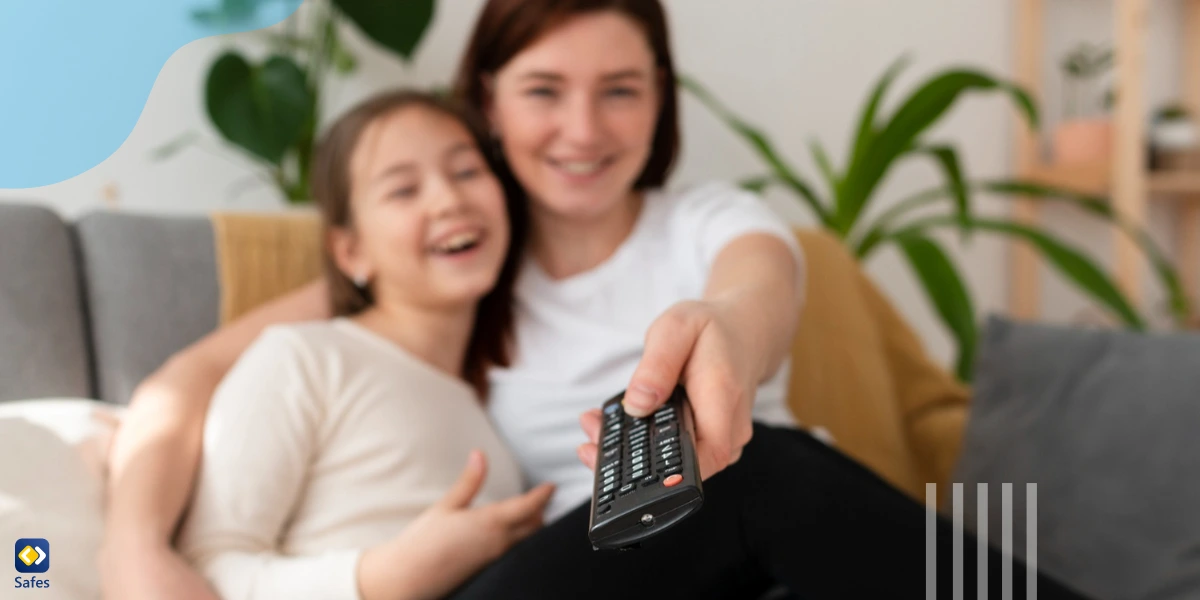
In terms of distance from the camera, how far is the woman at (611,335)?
643mm

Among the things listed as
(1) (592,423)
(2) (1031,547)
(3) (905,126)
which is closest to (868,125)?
(3) (905,126)

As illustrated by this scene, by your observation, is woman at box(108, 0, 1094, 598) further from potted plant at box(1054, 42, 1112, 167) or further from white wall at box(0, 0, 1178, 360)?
potted plant at box(1054, 42, 1112, 167)

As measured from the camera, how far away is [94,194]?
1115mm

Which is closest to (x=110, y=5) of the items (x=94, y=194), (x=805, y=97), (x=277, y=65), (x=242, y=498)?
(x=242, y=498)

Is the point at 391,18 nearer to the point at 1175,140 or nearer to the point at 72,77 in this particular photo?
the point at 72,77

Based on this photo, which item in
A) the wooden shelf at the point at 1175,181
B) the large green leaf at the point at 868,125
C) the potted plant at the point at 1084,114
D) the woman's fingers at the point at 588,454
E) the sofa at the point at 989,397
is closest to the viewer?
the woman's fingers at the point at 588,454

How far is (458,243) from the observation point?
907 millimetres

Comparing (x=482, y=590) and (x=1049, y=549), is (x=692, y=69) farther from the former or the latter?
(x=482, y=590)

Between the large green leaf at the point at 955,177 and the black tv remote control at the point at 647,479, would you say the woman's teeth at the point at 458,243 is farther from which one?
the large green leaf at the point at 955,177

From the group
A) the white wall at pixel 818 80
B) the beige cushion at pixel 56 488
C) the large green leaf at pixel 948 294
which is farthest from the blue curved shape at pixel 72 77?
the large green leaf at pixel 948 294

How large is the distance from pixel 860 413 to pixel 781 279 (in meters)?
0.46

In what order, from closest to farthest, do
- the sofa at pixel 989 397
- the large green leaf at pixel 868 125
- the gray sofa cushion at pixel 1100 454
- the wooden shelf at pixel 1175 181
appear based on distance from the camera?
the sofa at pixel 989 397 → the gray sofa cushion at pixel 1100 454 → the large green leaf at pixel 868 125 → the wooden shelf at pixel 1175 181

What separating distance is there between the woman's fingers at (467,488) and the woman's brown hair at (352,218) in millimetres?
220

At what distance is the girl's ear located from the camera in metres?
0.95
